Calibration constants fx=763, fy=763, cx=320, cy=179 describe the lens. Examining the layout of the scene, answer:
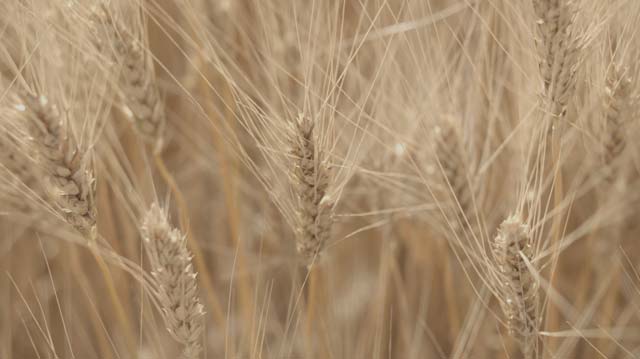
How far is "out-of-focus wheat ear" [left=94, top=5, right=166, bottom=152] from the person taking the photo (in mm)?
1119

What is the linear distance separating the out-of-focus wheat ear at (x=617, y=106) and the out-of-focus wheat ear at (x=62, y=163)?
75 centimetres

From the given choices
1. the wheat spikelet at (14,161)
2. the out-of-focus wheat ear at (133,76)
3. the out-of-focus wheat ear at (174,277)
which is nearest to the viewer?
the out-of-focus wheat ear at (174,277)

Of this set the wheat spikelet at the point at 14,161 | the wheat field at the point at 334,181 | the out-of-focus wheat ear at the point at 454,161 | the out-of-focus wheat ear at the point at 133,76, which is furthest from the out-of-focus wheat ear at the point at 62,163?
the out-of-focus wheat ear at the point at 454,161

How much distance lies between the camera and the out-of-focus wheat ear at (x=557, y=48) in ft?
3.22

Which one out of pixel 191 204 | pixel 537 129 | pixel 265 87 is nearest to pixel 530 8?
pixel 537 129

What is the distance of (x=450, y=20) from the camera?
5.43ft

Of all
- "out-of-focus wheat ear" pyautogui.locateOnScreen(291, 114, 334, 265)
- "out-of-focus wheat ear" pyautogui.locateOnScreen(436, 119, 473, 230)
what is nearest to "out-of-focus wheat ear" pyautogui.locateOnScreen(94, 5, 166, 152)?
"out-of-focus wheat ear" pyautogui.locateOnScreen(291, 114, 334, 265)

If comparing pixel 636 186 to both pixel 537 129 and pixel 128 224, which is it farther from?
pixel 128 224

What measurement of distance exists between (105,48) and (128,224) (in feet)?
1.47

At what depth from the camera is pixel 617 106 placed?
1.12 m

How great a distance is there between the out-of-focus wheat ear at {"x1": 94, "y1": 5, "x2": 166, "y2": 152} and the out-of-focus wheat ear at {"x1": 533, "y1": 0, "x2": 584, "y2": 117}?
1.87 ft

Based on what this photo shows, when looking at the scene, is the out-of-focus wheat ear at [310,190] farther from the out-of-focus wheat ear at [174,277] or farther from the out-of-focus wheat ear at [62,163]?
the out-of-focus wheat ear at [62,163]

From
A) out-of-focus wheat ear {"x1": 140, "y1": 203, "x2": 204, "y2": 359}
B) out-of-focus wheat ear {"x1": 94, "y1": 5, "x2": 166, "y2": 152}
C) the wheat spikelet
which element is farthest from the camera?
the wheat spikelet

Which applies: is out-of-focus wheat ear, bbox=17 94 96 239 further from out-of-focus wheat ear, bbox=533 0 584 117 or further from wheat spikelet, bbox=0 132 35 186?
out-of-focus wheat ear, bbox=533 0 584 117
